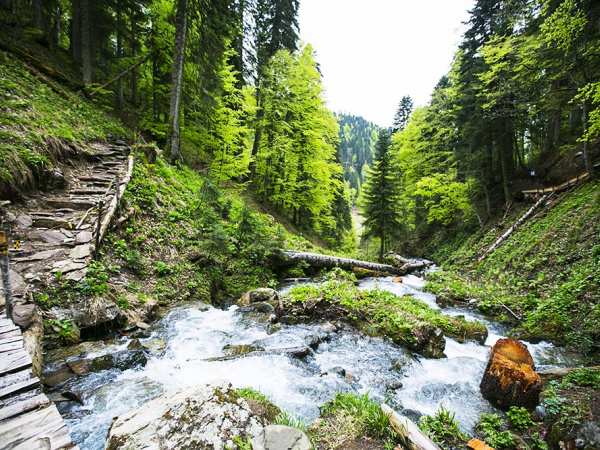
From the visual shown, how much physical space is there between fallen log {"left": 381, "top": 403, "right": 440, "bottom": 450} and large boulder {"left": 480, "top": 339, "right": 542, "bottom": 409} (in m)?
2.15

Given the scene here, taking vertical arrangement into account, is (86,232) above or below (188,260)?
above

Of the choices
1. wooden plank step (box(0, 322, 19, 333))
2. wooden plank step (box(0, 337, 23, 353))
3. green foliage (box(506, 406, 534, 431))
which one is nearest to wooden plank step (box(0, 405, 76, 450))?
wooden plank step (box(0, 337, 23, 353))

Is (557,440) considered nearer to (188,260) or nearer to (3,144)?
(188,260)

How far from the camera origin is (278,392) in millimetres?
4906

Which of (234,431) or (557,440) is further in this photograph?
(557,440)

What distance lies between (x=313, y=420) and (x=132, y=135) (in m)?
15.8

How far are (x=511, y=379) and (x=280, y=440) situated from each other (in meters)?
3.93

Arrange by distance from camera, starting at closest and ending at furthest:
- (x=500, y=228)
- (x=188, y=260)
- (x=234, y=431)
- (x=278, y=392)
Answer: (x=234, y=431)
(x=278, y=392)
(x=188, y=260)
(x=500, y=228)

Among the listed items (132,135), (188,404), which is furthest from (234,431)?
(132,135)

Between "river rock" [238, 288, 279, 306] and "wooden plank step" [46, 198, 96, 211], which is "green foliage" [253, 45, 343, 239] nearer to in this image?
"river rock" [238, 288, 279, 306]

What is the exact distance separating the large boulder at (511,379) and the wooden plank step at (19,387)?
648 centimetres

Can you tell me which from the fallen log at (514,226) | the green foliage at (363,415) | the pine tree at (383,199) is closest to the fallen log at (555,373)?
the green foliage at (363,415)

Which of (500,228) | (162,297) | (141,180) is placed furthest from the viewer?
(500,228)

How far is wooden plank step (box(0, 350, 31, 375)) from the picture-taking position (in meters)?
3.39
